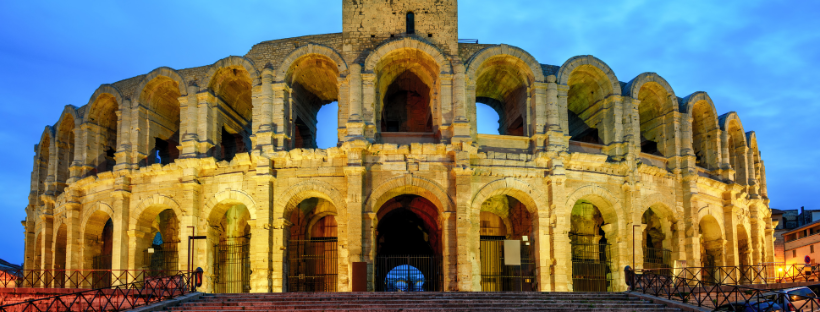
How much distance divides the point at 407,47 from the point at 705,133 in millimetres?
13362

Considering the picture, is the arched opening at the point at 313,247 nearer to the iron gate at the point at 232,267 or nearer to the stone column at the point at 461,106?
the iron gate at the point at 232,267

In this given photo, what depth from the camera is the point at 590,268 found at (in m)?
26.2

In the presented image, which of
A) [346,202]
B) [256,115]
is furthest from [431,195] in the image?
[256,115]

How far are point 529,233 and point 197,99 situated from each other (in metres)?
12.8

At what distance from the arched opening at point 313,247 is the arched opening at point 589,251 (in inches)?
350

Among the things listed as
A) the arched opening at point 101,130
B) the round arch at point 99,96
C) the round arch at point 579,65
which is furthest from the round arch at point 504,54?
the arched opening at point 101,130

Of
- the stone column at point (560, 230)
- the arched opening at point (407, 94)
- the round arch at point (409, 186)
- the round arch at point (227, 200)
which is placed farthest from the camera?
the arched opening at point (407, 94)

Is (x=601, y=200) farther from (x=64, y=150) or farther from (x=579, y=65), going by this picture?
(x=64, y=150)

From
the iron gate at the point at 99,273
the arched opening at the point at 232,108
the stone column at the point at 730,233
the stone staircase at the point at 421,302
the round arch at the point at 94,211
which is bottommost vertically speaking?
the stone staircase at the point at 421,302

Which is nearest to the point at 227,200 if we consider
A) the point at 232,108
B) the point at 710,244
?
the point at 232,108

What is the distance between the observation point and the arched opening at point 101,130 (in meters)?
28.0

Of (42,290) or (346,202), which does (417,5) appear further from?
(42,290)

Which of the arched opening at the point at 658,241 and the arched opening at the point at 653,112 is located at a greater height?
the arched opening at the point at 653,112

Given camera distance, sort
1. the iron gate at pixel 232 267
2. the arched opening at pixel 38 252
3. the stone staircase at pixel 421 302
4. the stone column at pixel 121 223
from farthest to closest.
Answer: the arched opening at pixel 38 252 < the iron gate at pixel 232 267 < the stone column at pixel 121 223 < the stone staircase at pixel 421 302
